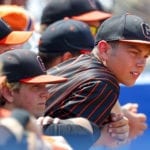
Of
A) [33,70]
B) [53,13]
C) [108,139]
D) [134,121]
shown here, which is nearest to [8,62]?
[33,70]

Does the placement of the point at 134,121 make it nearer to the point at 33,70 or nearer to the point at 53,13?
the point at 33,70

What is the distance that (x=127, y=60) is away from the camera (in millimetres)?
3830

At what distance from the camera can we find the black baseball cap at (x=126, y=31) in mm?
3805

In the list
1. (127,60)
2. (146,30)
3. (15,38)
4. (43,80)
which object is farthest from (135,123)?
(43,80)

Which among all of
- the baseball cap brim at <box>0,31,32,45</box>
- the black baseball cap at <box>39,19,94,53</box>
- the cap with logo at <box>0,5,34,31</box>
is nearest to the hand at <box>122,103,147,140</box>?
the black baseball cap at <box>39,19,94,53</box>

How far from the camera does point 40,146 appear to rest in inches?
80.6

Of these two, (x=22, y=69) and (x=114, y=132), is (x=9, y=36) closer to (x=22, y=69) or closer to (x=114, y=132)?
(x=114, y=132)

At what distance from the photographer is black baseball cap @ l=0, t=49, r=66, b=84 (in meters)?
3.27

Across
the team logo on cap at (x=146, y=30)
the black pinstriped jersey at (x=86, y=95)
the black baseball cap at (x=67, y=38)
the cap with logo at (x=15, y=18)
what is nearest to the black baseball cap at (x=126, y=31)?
the team logo on cap at (x=146, y=30)

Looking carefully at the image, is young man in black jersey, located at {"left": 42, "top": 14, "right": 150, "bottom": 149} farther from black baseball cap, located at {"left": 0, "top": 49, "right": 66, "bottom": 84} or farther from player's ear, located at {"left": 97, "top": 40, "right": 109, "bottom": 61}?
A: black baseball cap, located at {"left": 0, "top": 49, "right": 66, "bottom": 84}

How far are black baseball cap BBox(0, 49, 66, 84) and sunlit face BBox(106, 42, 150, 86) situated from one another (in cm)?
48

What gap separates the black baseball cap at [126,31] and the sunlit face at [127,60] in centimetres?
4

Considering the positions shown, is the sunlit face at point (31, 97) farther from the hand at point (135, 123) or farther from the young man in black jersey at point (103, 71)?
the hand at point (135, 123)

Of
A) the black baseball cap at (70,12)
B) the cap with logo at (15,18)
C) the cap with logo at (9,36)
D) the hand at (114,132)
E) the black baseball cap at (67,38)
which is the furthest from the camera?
the black baseball cap at (70,12)
